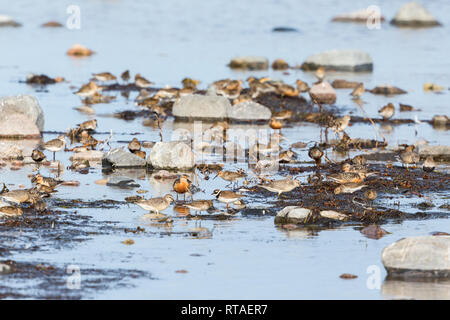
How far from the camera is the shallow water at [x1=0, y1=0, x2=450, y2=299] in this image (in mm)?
12445

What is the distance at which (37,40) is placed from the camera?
4838 centimetres

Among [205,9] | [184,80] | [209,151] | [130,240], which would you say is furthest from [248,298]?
[205,9]

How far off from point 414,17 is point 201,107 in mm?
34191

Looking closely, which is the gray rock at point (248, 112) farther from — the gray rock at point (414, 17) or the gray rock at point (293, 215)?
the gray rock at point (414, 17)

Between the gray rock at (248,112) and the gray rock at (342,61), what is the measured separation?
38.4ft

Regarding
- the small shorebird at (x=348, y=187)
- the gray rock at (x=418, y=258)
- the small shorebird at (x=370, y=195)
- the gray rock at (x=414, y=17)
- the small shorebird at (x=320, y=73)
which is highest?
the gray rock at (x=414, y=17)

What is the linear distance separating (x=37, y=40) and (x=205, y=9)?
62.0ft

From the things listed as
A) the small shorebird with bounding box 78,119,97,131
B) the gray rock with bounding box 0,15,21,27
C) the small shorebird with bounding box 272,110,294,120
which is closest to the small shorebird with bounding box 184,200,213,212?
the small shorebird with bounding box 78,119,97,131

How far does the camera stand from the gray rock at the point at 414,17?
57.9 metres

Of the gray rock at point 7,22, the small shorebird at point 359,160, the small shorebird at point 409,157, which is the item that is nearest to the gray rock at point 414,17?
the gray rock at point 7,22

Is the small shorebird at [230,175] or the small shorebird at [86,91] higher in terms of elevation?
→ the small shorebird at [86,91]

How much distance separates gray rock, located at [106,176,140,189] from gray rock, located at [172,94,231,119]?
832 centimetres

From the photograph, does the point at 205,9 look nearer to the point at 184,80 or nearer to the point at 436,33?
the point at 436,33

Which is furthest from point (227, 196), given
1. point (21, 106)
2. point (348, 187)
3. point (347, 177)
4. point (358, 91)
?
point (358, 91)
